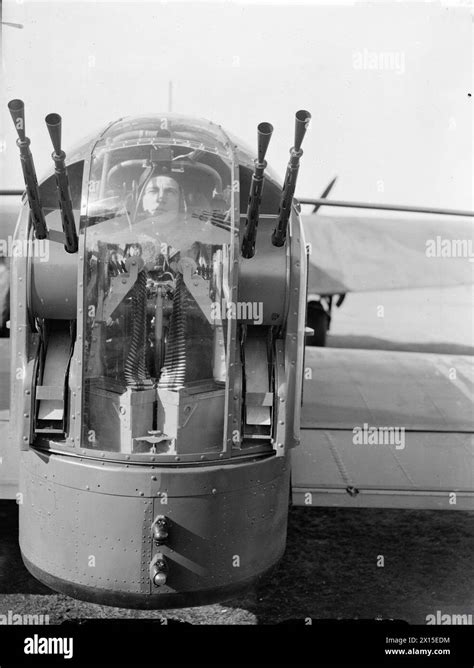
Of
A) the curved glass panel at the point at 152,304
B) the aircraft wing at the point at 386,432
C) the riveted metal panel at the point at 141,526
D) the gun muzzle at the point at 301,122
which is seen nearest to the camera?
the gun muzzle at the point at 301,122

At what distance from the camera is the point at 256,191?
3.70 m

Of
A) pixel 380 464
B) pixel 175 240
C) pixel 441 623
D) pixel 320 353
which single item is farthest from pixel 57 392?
pixel 320 353

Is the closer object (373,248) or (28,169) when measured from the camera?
(28,169)

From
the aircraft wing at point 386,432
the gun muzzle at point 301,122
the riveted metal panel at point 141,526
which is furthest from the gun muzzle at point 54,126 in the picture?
the aircraft wing at point 386,432

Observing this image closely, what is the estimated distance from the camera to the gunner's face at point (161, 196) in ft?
14.0

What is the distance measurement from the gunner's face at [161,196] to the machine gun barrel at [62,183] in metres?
0.52

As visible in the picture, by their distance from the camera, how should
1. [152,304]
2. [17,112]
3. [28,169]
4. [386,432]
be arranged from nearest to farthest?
[17,112]
[28,169]
[152,304]
[386,432]

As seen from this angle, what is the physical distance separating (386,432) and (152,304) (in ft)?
8.30

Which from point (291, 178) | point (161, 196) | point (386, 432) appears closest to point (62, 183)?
point (161, 196)

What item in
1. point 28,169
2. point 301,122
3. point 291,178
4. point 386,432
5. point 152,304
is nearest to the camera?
point 301,122

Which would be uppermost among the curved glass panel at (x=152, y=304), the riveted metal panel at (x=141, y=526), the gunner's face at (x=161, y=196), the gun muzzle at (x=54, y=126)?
the gun muzzle at (x=54, y=126)

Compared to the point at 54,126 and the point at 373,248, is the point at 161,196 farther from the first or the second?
the point at 373,248

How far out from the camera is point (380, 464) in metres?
5.30

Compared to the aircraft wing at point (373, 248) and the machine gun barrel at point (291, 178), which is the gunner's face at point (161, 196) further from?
the aircraft wing at point (373, 248)
